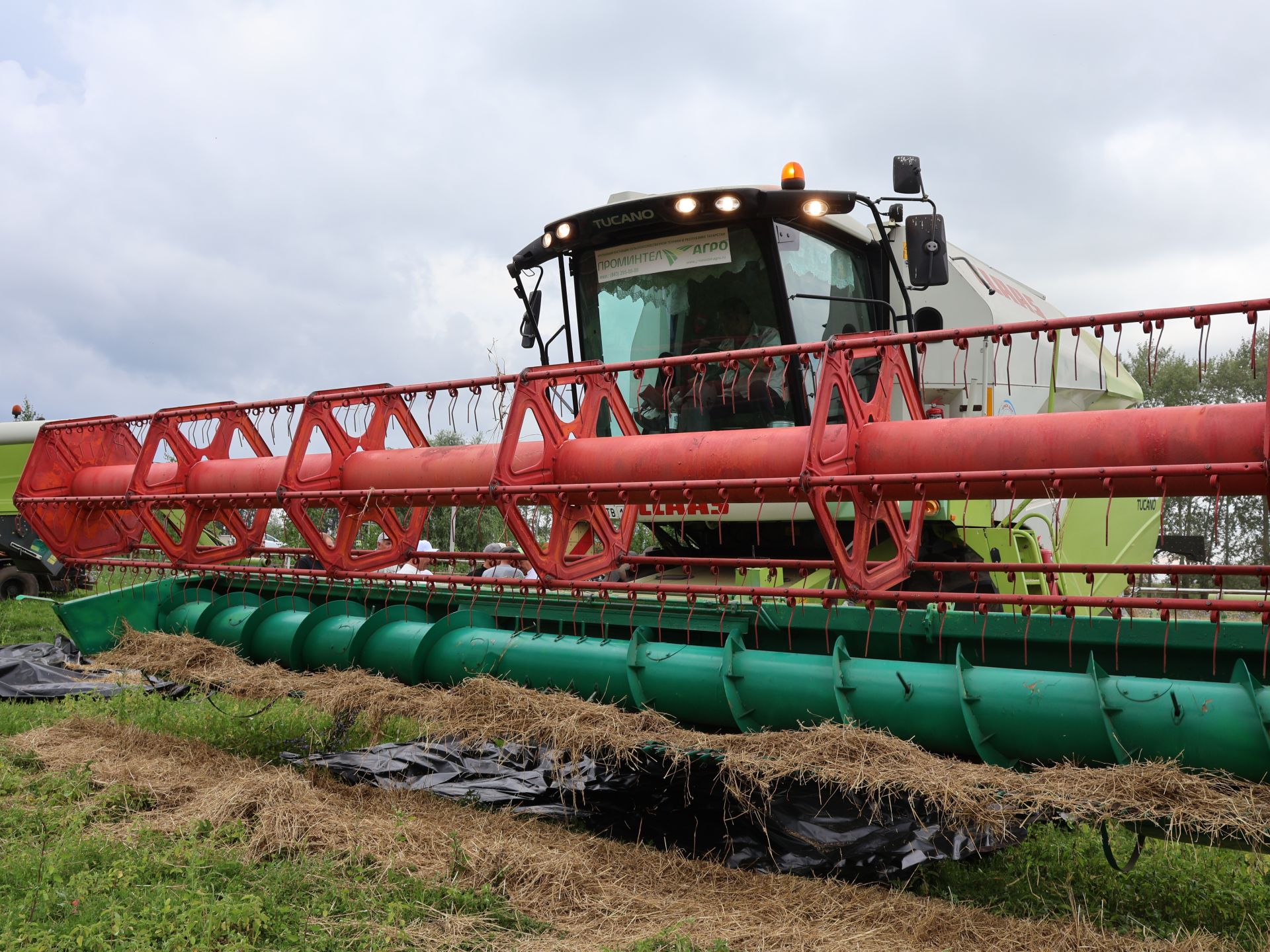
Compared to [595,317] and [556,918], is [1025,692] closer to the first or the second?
[556,918]

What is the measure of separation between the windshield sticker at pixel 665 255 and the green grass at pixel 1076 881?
2.80 m

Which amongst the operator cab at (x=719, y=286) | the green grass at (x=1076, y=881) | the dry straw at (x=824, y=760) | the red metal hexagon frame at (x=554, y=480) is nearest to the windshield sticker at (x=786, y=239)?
the operator cab at (x=719, y=286)

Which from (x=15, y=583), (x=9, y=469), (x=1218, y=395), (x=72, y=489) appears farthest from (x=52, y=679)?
(x=1218, y=395)

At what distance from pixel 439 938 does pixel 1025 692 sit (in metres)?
1.89

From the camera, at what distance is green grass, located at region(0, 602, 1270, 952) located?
3.25 metres

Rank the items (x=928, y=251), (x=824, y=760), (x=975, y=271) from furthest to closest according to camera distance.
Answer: (x=975, y=271)
(x=928, y=251)
(x=824, y=760)

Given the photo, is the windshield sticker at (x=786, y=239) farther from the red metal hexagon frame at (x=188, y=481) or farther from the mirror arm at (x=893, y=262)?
the red metal hexagon frame at (x=188, y=481)

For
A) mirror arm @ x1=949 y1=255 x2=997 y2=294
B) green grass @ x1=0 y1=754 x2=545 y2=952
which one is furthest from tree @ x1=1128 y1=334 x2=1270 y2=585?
green grass @ x1=0 y1=754 x2=545 y2=952

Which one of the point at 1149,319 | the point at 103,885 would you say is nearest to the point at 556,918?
the point at 103,885

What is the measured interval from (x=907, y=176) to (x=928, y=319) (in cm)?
177

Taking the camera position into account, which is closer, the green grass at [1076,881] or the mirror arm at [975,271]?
the green grass at [1076,881]

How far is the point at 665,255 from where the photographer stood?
5785mm

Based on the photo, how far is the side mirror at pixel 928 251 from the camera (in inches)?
186

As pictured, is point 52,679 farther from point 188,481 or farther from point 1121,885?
point 1121,885
